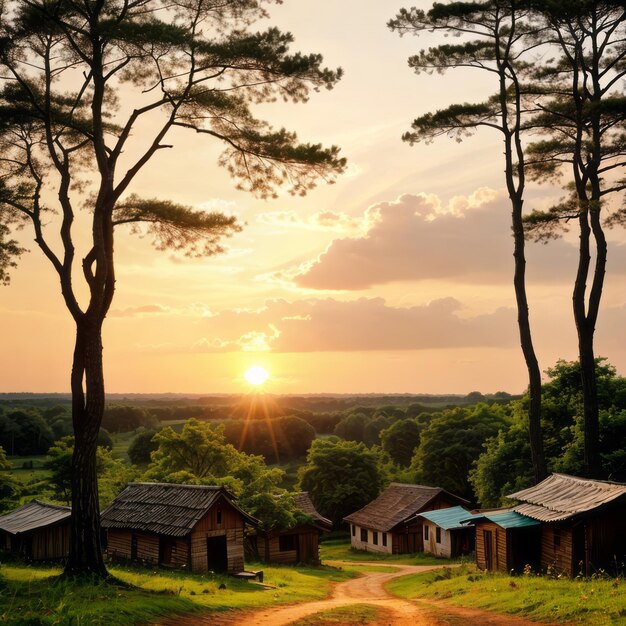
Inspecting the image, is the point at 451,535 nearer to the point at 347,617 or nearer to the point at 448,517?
the point at 448,517

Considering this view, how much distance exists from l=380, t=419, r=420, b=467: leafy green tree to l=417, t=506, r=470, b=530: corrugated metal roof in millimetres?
44058

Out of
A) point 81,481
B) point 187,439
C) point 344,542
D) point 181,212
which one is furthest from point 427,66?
point 344,542

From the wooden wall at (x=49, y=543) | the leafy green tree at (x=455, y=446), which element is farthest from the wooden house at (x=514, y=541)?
the leafy green tree at (x=455, y=446)

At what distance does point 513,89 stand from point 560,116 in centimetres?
230

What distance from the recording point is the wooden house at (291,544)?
1634 inches

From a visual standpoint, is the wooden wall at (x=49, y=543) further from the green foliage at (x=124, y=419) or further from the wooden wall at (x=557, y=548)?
the green foliage at (x=124, y=419)

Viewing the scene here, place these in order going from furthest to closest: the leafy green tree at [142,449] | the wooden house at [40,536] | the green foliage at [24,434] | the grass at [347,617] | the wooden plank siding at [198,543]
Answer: the green foliage at [24,434] < the leafy green tree at [142,449] < the wooden house at [40,536] < the wooden plank siding at [198,543] < the grass at [347,617]

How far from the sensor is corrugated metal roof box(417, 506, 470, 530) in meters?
41.6

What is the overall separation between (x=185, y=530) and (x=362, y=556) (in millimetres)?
27044

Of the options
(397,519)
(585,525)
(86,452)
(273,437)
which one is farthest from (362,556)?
(273,437)

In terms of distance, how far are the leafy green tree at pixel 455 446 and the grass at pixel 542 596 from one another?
38.4 metres

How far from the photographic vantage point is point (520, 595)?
17.7 meters

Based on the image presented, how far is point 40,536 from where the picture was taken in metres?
30.7

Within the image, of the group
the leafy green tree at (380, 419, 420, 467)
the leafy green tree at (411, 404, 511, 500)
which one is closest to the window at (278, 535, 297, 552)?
the leafy green tree at (411, 404, 511, 500)
